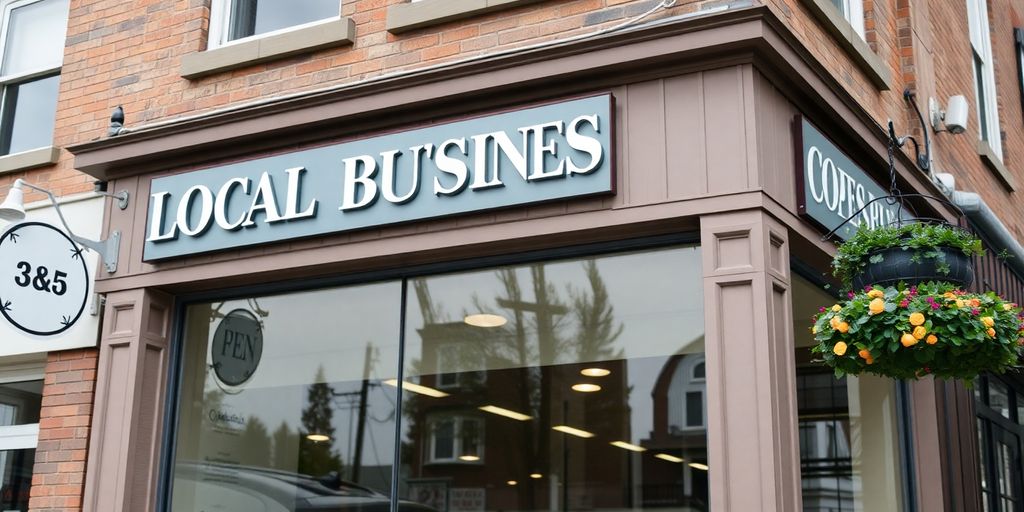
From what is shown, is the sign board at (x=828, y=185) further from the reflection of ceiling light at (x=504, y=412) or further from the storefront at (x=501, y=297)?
the reflection of ceiling light at (x=504, y=412)

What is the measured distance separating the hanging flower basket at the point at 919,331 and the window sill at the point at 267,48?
3.52 m

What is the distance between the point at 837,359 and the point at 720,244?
81 centimetres

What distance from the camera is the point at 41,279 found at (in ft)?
23.8

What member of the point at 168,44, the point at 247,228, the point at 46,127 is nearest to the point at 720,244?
the point at 247,228

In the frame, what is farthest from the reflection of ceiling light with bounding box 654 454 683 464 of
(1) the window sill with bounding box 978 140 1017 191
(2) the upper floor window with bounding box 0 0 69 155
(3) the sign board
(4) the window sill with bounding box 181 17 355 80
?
(1) the window sill with bounding box 978 140 1017 191

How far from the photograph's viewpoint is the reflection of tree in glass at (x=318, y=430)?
6.98m

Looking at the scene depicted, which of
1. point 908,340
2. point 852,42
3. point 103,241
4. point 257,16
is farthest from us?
point 257,16

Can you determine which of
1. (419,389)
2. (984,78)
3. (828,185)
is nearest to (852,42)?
(828,185)

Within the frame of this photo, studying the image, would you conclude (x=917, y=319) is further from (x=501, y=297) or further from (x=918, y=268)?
(x=501, y=297)

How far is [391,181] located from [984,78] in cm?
795

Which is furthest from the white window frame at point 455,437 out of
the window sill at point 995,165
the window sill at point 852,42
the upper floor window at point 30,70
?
the window sill at point 995,165

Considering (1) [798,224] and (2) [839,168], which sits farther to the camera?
(2) [839,168]

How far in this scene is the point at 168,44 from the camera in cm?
802

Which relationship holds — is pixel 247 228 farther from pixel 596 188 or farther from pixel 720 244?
pixel 720 244
